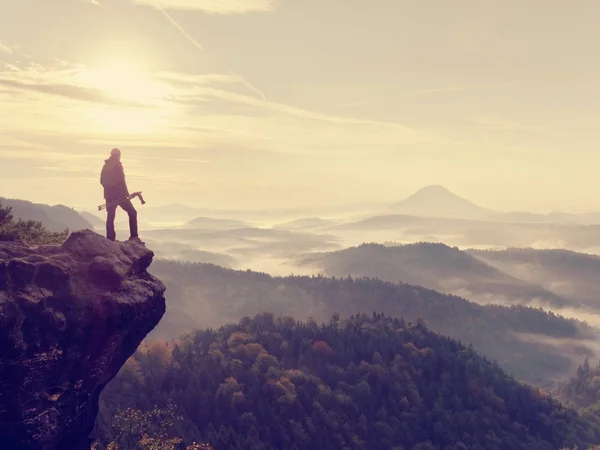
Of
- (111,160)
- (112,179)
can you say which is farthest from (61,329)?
(111,160)

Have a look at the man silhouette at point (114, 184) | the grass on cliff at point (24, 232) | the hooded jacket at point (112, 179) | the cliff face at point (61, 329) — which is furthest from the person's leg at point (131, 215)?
the grass on cliff at point (24, 232)

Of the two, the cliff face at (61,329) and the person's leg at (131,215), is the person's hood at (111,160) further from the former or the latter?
the cliff face at (61,329)

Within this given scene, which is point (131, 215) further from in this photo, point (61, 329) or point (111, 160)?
point (61, 329)

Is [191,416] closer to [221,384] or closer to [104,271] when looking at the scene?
[221,384]

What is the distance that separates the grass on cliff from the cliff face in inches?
108

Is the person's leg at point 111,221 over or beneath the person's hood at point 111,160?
beneath

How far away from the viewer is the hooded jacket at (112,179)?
1715 inches

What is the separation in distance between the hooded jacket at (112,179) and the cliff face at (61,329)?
417 centimetres

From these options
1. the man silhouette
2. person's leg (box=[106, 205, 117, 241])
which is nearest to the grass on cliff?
person's leg (box=[106, 205, 117, 241])

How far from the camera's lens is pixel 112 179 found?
143 ft

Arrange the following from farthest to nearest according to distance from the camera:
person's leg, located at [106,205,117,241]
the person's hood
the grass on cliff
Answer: person's leg, located at [106,205,117,241]
the person's hood
the grass on cliff

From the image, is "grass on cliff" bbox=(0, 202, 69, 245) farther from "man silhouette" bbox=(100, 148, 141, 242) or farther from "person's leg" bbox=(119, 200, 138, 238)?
"person's leg" bbox=(119, 200, 138, 238)

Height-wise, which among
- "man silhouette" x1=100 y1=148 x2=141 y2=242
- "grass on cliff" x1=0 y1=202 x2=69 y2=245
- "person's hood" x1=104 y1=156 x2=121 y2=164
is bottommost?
"grass on cliff" x1=0 y1=202 x2=69 y2=245

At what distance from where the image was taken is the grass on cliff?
129ft
